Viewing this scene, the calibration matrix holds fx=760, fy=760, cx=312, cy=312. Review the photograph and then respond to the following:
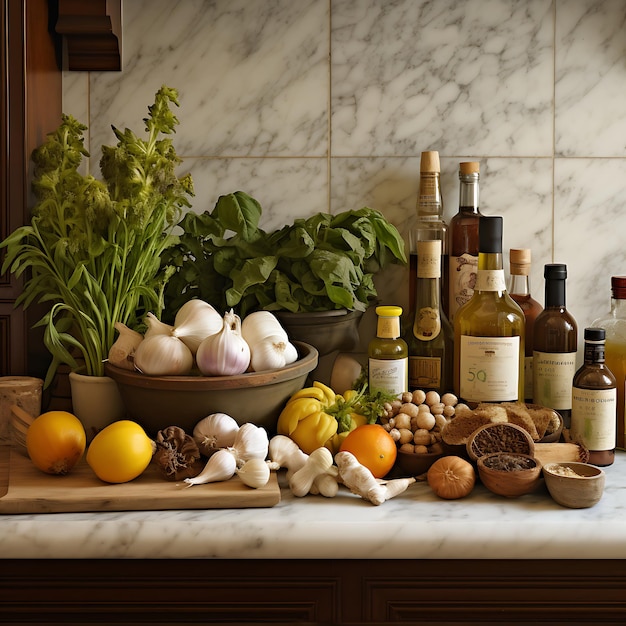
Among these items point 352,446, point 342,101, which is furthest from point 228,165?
point 352,446

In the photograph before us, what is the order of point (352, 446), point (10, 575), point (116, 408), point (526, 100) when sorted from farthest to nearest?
point (526, 100), point (116, 408), point (352, 446), point (10, 575)

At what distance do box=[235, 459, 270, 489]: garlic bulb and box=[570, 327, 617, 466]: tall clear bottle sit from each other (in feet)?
1.71

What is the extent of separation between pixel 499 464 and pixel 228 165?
0.84 m

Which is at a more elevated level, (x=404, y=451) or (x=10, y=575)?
(x=404, y=451)

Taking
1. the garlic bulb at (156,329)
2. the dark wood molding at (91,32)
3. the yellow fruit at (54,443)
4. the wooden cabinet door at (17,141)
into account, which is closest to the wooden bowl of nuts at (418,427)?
the garlic bulb at (156,329)

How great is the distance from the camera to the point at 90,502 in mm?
1045

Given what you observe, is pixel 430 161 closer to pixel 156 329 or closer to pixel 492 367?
pixel 492 367

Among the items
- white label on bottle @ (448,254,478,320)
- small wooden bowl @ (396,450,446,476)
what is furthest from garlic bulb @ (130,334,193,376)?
white label on bottle @ (448,254,478,320)

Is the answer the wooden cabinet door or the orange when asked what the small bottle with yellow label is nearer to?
the orange

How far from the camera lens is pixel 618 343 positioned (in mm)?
1379

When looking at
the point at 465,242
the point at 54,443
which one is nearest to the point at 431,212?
the point at 465,242

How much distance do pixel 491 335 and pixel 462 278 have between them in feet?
0.78

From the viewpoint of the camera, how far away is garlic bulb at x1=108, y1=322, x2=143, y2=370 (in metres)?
1.24

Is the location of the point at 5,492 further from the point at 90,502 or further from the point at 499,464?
the point at 499,464
